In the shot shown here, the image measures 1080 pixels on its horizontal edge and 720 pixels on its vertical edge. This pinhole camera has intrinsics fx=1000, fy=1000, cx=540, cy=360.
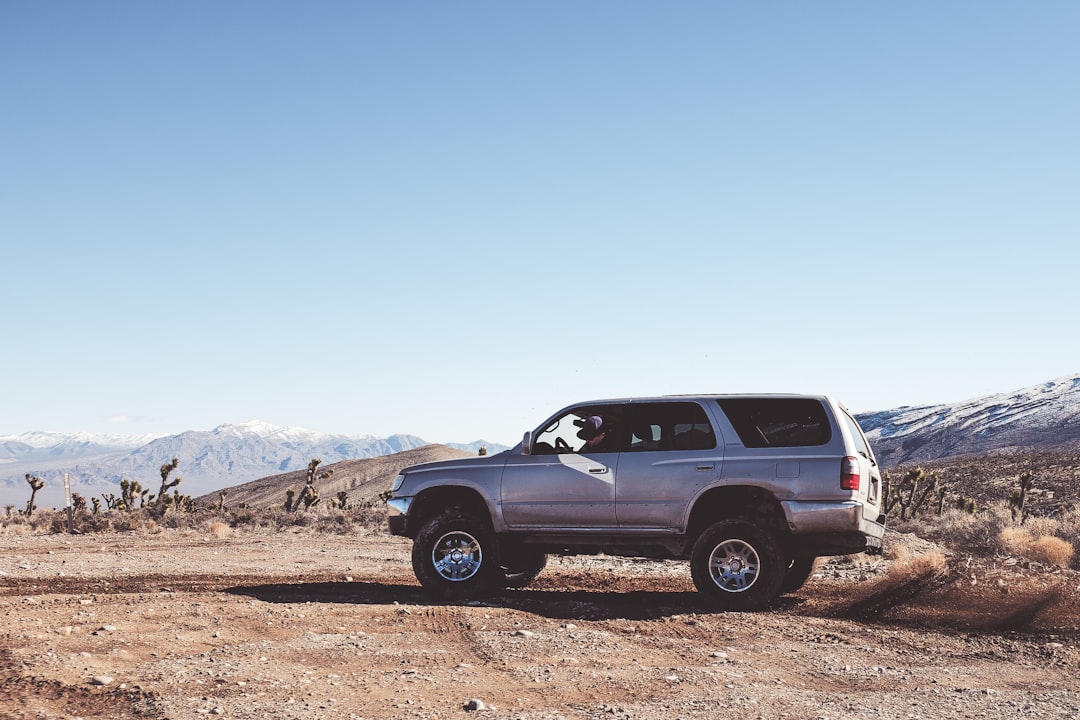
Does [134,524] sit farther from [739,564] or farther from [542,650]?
[542,650]

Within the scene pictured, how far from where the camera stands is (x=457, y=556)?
11148mm

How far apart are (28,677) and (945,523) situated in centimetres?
2672

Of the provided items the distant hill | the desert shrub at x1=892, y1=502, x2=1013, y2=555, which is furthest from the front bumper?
the distant hill

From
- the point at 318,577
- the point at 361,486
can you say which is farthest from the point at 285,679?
the point at 361,486

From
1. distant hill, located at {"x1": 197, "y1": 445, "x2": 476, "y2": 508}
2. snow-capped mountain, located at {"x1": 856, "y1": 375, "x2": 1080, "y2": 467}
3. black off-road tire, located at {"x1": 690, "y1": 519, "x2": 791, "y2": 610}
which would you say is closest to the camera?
black off-road tire, located at {"x1": 690, "y1": 519, "x2": 791, "y2": 610}

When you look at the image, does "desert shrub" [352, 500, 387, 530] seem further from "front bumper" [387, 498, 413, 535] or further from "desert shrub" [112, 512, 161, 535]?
"front bumper" [387, 498, 413, 535]

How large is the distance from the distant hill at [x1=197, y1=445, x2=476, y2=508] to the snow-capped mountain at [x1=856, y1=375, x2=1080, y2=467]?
69.9 m

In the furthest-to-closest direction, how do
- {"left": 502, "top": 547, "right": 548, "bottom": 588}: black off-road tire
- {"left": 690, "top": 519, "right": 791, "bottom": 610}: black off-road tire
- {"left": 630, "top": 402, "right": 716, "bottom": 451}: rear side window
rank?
{"left": 502, "top": 547, "right": 548, "bottom": 588}: black off-road tire → {"left": 630, "top": 402, "right": 716, "bottom": 451}: rear side window → {"left": 690, "top": 519, "right": 791, "bottom": 610}: black off-road tire

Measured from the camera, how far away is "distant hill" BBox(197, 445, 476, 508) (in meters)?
132

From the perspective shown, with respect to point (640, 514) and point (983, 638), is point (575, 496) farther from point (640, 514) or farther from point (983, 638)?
point (983, 638)

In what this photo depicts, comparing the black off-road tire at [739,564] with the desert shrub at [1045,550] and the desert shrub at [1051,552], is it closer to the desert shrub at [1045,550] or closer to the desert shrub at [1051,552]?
the desert shrub at [1045,550]

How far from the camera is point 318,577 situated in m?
13.5

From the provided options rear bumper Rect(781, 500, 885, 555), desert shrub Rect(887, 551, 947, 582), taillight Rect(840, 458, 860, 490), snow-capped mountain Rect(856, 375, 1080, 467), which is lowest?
desert shrub Rect(887, 551, 947, 582)

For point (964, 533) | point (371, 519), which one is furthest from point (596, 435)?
point (371, 519)
